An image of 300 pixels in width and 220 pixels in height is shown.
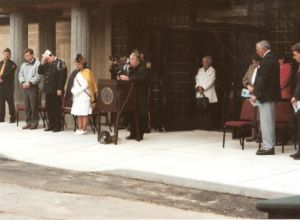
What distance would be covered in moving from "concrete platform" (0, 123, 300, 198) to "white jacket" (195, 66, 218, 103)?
890 mm

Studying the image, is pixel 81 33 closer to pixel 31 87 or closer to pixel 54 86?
pixel 54 86

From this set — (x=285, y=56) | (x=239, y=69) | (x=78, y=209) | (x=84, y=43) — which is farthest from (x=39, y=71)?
(x=78, y=209)

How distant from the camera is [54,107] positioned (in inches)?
597

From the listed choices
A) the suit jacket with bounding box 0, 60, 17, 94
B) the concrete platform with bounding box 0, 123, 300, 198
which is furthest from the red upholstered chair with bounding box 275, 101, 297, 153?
the suit jacket with bounding box 0, 60, 17, 94

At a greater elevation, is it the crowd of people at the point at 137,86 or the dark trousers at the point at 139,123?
the crowd of people at the point at 137,86

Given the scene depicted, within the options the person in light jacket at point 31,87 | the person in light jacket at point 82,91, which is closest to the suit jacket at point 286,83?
the person in light jacket at point 82,91

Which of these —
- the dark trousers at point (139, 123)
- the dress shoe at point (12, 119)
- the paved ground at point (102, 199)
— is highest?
the dark trousers at point (139, 123)

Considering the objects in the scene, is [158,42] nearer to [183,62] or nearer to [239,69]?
[183,62]

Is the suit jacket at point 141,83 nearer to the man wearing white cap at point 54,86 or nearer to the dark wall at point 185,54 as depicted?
the dark wall at point 185,54

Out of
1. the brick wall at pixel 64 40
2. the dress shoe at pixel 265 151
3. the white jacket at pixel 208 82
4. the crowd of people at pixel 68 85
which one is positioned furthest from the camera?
the brick wall at pixel 64 40

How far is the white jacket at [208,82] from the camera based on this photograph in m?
14.6

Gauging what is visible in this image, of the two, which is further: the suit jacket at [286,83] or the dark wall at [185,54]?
the dark wall at [185,54]

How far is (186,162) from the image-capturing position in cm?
1030

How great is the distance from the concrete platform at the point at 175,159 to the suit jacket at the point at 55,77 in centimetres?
110
